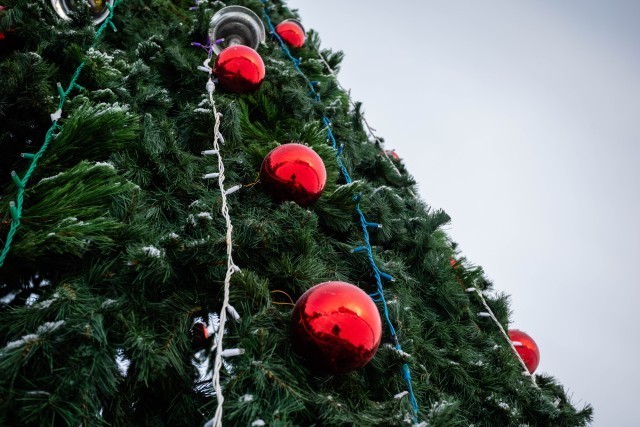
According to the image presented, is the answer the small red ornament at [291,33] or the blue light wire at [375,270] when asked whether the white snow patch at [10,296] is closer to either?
the blue light wire at [375,270]

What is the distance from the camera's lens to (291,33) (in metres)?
2.76

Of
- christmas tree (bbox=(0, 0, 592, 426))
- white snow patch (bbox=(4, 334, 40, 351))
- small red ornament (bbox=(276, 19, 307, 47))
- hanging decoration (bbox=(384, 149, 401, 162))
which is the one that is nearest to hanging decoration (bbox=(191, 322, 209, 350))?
christmas tree (bbox=(0, 0, 592, 426))

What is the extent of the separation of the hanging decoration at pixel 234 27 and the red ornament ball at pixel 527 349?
1.96m

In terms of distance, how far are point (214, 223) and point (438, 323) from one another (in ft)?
2.78

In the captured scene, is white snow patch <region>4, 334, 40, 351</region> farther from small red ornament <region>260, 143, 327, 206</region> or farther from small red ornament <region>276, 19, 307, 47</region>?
small red ornament <region>276, 19, 307, 47</region>

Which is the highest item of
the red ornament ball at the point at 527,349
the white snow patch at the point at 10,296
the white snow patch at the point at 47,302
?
the white snow patch at the point at 47,302

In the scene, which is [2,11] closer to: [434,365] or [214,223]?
[214,223]

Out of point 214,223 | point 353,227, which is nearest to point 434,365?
point 353,227

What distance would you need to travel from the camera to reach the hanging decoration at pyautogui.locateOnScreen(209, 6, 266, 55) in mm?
2180

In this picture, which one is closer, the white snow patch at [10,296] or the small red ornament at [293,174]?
the white snow patch at [10,296]

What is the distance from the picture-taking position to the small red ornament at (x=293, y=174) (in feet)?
4.43

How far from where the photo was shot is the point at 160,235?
117 cm

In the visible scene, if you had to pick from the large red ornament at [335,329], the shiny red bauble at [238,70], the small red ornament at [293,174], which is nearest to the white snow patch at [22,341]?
the large red ornament at [335,329]

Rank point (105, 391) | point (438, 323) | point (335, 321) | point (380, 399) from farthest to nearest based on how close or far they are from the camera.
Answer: point (438, 323) < point (380, 399) < point (335, 321) < point (105, 391)
